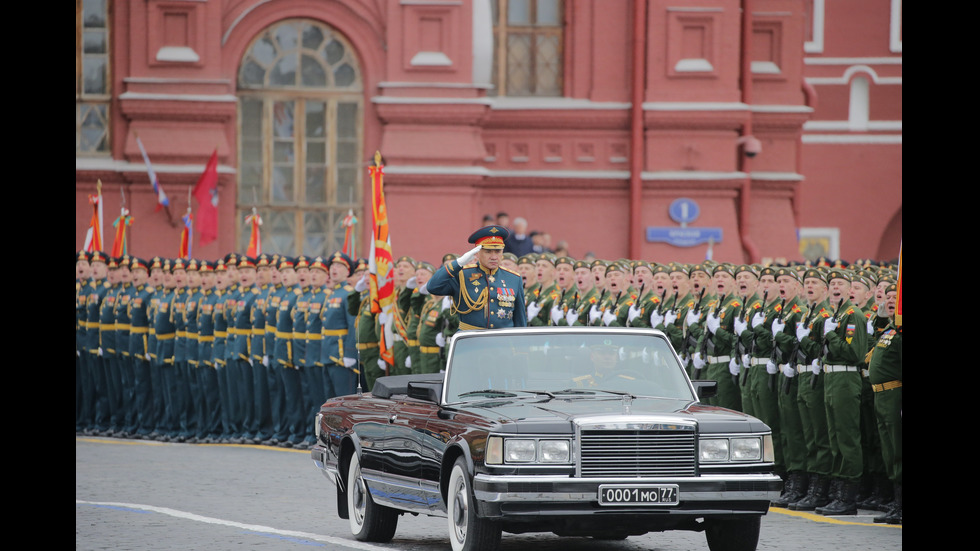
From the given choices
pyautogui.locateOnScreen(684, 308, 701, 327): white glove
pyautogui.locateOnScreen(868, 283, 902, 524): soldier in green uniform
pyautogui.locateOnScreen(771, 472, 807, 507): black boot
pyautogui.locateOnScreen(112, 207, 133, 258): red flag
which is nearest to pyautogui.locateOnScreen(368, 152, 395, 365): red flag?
pyautogui.locateOnScreen(684, 308, 701, 327): white glove

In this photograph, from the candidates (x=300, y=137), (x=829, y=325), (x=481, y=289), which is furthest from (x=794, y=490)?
(x=300, y=137)

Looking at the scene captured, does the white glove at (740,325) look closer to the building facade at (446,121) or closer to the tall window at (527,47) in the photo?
the building facade at (446,121)

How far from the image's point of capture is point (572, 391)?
33.3 ft

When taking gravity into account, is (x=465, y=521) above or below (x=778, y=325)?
below

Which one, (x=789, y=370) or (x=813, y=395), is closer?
(x=813, y=395)

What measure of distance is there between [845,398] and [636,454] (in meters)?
4.05

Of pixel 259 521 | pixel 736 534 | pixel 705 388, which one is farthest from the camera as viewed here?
pixel 259 521

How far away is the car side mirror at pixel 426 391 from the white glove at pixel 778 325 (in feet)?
13.6

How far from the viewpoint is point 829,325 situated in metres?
13.0

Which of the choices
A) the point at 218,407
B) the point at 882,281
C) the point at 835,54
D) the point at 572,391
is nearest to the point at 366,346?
the point at 218,407

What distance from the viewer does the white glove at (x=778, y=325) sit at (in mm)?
13566

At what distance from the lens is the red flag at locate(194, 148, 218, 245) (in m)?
26.5

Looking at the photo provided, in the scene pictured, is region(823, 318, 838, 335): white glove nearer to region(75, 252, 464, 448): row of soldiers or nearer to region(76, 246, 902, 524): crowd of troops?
region(76, 246, 902, 524): crowd of troops

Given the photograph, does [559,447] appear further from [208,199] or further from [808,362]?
[208,199]
